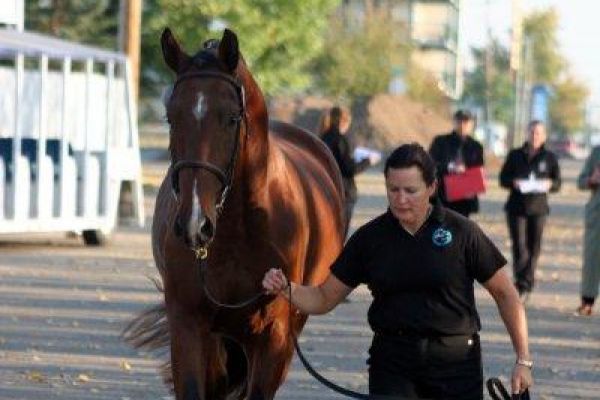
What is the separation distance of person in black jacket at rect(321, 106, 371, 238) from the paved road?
3.66 feet

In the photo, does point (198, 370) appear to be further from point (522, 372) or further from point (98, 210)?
point (98, 210)

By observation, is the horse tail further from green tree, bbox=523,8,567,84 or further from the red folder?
green tree, bbox=523,8,567,84

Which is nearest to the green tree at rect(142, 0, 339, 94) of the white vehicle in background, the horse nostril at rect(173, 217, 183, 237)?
the white vehicle in background

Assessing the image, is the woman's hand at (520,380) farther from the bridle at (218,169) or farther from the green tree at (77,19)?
the green tree at (77,19)

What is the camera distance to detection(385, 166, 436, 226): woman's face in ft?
23.1

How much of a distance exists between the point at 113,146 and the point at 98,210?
986 millimetres

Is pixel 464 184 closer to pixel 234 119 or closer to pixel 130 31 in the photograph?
pixel 234 119

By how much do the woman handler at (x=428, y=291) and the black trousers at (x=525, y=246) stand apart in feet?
37.9

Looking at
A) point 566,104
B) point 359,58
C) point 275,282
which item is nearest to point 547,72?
point 566,104

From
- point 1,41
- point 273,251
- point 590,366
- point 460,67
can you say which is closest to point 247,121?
point 273,251

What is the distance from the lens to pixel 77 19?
49.1 metres

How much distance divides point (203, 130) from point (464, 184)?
11.3 metres

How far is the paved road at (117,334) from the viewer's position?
1201 cm

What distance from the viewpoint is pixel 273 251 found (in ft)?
27.6
